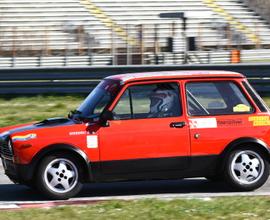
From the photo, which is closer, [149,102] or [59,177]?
[59,177]

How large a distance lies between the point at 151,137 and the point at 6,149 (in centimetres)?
167

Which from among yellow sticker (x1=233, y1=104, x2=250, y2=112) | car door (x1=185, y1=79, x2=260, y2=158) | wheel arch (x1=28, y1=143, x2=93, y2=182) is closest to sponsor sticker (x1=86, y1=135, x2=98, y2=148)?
wheel arch (x1=28, y1=143, x2=93, y2=182)

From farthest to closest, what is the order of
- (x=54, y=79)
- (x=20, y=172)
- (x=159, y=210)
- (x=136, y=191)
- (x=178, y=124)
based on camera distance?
(x=54, y=79), (x=136, y=191), (x=178, y=124), (x=20, y=172), (x=159, y=210)

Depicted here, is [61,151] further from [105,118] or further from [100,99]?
[100,99]

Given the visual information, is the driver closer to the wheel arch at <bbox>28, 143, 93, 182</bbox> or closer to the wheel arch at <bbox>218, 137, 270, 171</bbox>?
the wheel arch at <bbox>218, 137, 270, 171</bbox>

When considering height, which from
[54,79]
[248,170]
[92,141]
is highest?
[54,79]

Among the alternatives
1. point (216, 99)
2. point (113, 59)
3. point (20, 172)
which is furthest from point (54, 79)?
point (113, 59)

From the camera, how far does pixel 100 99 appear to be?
845 cm

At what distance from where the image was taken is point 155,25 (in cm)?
3500

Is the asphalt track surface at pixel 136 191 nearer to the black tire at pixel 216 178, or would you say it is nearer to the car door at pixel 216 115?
the black tire at pixel 216 178

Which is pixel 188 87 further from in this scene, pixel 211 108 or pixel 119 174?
pixel 119 174

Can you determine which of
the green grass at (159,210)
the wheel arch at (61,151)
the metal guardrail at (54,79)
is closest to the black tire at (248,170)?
the green grass at (159,210)

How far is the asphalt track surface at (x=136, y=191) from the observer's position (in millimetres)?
8227

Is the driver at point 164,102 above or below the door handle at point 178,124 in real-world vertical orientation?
above
